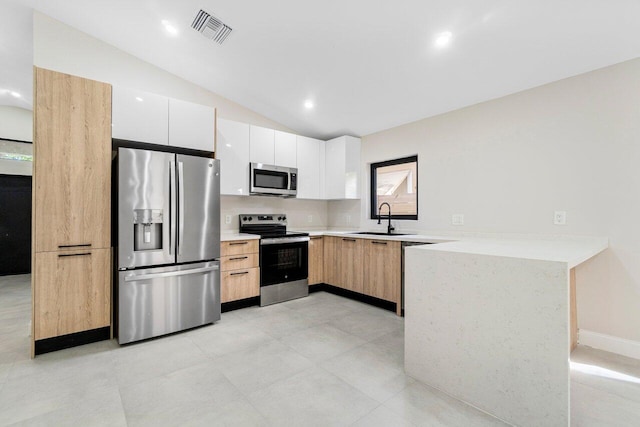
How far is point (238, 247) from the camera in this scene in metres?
3.29

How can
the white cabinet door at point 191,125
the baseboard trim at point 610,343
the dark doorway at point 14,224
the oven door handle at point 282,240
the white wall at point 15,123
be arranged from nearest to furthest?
the baseboard trim at point 610,343 → the white cabinet door at point 191,125 → the oven door handle at point 282,240 → the white wall at point 15,123 → the dark doorway at point 14,224

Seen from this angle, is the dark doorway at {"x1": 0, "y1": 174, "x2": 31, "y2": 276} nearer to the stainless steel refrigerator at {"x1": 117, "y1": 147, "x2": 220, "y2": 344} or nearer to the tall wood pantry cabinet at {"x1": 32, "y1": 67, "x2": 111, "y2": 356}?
the tall wood pantry cabinet at {"x1": 32, "y1": 67, "x2": 111, "y2": 356}

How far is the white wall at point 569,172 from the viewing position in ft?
7.27

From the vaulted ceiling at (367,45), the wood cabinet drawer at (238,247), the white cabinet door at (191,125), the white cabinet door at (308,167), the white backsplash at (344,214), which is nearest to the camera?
the vaulted ceiling at (367,45)

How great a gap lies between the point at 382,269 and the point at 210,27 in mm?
3049

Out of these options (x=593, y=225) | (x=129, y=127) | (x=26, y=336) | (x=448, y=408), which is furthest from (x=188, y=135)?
(x=593, y=225)

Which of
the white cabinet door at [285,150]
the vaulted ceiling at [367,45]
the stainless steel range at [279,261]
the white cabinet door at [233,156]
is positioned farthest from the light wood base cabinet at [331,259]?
the vaulted ceiling at [367,45]

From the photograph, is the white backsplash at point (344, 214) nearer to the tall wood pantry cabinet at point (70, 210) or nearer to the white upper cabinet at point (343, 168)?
the white upper cabinet at point (343, 168)

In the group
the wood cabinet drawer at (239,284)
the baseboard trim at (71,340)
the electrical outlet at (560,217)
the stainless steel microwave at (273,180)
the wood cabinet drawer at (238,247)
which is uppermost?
the stainless steel microwave at (273,180)

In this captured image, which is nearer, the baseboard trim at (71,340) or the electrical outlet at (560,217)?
the baseboard trim at (71,340)

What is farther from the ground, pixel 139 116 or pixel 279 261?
pixel 139 116

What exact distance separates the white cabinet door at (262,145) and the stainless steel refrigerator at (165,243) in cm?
88

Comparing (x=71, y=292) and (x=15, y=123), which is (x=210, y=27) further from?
(x=15, y=123)

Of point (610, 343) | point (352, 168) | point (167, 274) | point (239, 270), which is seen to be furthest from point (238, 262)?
point (610, 343)
